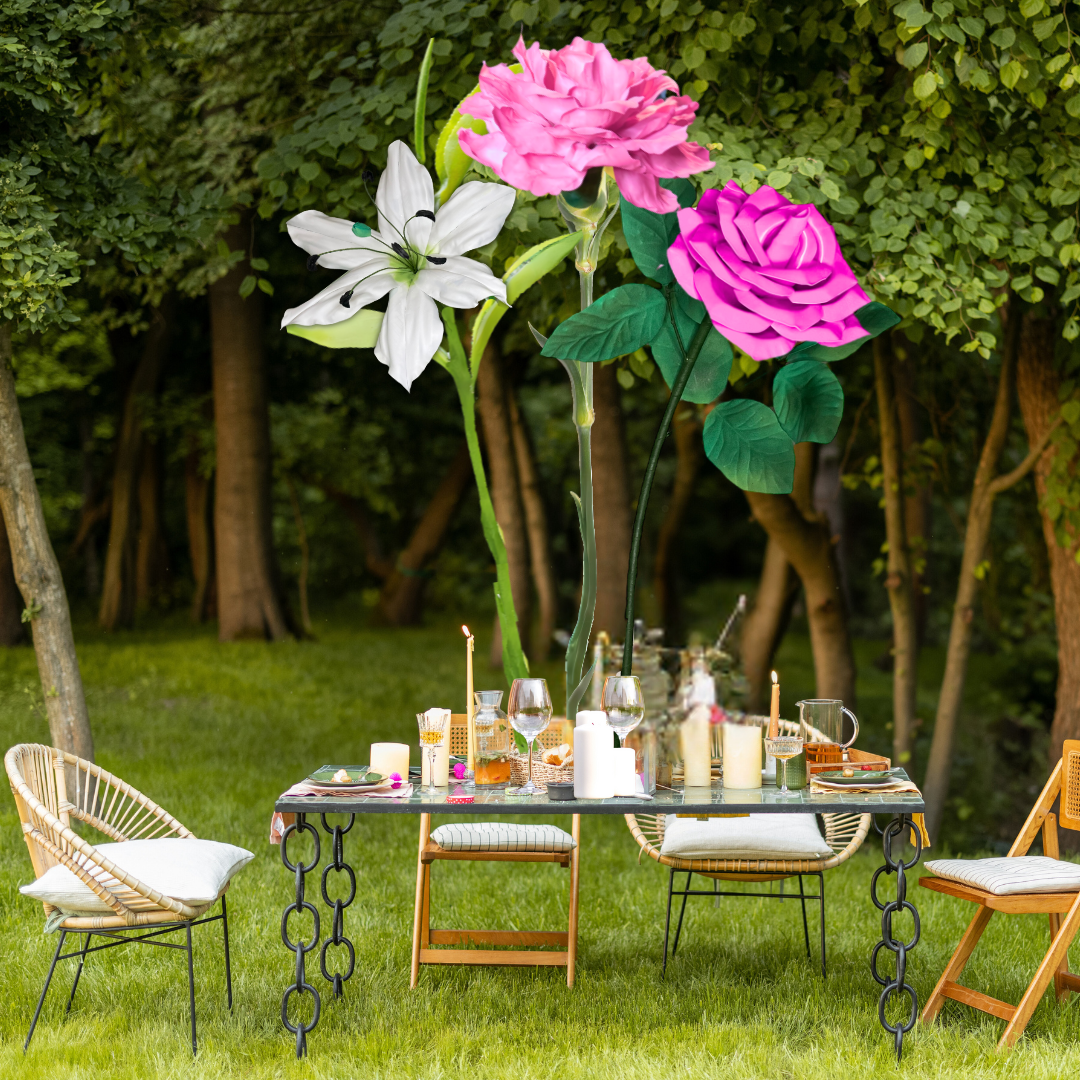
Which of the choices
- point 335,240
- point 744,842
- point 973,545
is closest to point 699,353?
point 335,240

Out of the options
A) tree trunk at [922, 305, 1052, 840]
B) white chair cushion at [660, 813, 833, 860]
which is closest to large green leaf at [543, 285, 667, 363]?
white chair cushion at [660, 813, 833, 860]

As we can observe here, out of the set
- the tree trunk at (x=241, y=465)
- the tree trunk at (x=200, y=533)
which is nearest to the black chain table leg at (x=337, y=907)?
the tree trunk at (x=241, y=465)

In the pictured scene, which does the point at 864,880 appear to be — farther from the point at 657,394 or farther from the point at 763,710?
the point at 657,394

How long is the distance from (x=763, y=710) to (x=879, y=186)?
5144mm

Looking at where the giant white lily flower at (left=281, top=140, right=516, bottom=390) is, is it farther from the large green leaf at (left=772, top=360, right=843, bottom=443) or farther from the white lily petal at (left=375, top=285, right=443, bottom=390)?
the large green leaf at (left=772, top=360, right=843, bottom=443)

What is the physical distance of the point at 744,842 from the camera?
402cm

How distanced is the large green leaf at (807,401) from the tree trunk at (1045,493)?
8.72 feet

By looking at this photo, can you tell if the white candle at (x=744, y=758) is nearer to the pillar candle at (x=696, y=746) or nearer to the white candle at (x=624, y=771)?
the pillar candle at (x=696, y=746)

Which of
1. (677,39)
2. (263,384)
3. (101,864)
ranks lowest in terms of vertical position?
(101,864)

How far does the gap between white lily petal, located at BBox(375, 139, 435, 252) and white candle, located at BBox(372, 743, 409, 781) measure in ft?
4.83

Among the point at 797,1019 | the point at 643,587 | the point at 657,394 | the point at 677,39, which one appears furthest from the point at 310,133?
the point at 643,587

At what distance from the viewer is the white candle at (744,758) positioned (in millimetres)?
3461

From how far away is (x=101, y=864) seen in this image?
10.7 ft

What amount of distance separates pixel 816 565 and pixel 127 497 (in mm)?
8839
